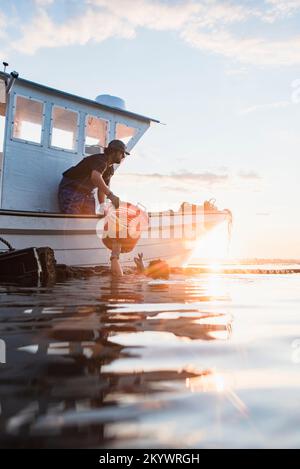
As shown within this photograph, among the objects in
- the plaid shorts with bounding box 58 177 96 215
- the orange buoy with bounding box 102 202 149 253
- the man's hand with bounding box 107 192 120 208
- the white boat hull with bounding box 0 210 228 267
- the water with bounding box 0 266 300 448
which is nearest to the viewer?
the water with bounding box 0 266 300 448

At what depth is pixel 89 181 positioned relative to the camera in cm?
964

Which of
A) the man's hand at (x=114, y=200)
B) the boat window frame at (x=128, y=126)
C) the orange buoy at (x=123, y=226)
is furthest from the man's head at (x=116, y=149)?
the boat window frame at (x=128, y=126)

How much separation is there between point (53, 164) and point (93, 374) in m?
10.1

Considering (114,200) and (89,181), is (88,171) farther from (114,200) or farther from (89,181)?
(114,200)

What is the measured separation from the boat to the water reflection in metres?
7.03

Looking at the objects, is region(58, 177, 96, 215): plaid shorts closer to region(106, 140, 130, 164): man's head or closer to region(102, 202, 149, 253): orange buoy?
region(102, 202, 149, 253): orange buoy

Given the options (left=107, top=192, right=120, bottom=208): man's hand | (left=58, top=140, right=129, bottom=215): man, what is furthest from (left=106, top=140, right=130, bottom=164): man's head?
(left=107, top=192, right=120, bottom=208): man's hand

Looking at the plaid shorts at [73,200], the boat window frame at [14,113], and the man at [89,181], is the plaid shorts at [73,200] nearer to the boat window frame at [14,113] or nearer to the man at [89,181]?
the man at [89,181]

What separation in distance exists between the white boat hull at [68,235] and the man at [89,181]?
45cm

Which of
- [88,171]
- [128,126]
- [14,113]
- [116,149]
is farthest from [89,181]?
[128,126]

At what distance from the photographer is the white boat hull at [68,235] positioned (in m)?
9.17

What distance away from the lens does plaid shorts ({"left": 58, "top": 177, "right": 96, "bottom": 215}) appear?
33.1 ft

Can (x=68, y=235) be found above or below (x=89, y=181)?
below
